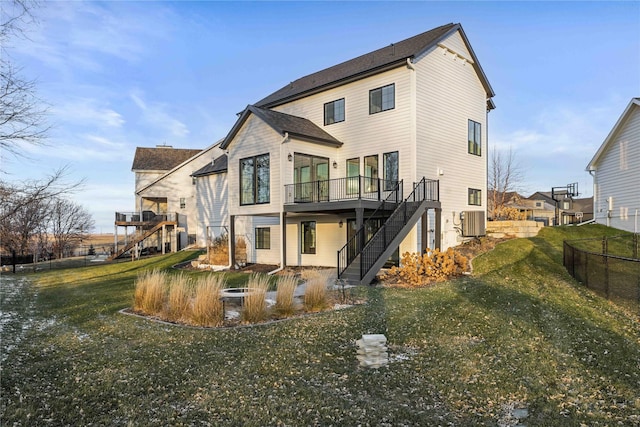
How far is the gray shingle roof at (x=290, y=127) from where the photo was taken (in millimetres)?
15812

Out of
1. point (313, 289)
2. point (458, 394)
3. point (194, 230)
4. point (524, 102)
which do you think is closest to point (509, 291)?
point (313, 289)

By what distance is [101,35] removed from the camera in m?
10.2

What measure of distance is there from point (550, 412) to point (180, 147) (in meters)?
43.3

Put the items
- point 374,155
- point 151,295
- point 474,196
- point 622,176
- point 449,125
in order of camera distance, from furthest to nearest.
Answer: point 622,176 < point 474,196 < point 449,125 < point 374,155 < point 151,295

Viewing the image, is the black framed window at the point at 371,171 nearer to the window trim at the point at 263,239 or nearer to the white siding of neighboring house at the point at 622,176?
the window trim at the point at 263,239

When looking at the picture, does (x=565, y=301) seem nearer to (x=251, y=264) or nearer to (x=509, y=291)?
(x=509, y=291)

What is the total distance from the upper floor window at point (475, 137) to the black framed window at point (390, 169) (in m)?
4.80

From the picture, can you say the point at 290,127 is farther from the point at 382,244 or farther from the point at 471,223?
the point at 471,223

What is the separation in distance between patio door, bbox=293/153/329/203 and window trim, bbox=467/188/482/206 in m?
6.65

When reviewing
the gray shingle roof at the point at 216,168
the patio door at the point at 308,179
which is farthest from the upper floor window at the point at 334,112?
the gray shingle roof at the point at 216,168

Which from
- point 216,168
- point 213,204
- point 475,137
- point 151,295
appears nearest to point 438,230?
point 475,137

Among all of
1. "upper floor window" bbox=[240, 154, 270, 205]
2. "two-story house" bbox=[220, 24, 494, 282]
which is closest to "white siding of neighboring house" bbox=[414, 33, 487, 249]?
"two-story house" bbox=[220, 24, 494, 282]

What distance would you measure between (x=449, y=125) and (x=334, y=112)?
512 cm

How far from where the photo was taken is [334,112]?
58.5ft
